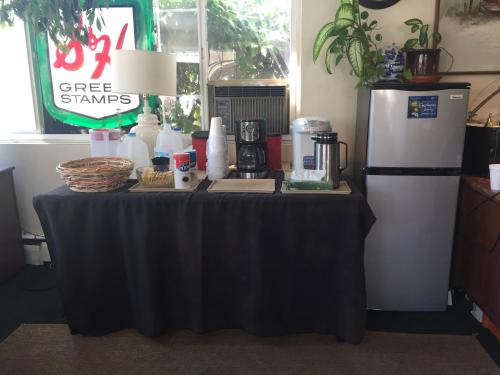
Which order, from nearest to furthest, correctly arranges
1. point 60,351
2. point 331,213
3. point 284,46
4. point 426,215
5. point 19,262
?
point 331,213, point 60,351, point 426,215, point 284,46, point 19,262

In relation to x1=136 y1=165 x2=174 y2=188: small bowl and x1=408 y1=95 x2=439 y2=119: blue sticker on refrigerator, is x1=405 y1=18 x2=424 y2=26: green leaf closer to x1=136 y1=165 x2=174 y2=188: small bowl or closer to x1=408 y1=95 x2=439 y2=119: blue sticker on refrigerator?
x1=408 y1=95 x2=439 y2=119: blue sticker on refrigerator

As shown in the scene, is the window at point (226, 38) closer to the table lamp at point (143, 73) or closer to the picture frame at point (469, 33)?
the table lamp at point (143, 73)

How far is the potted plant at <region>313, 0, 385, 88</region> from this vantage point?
209cm

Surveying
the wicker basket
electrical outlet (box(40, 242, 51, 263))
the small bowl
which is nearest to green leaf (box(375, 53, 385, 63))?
the small bowl

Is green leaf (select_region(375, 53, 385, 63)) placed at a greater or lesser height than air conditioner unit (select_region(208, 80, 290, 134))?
greater

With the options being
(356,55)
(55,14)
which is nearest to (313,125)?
(356,55)

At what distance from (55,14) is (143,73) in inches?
27.5

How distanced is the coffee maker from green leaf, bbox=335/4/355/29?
71 cm

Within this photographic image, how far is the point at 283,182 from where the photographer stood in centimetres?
194

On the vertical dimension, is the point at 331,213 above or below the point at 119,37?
below

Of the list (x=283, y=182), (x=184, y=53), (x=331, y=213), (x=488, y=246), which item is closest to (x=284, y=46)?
(x=184, y=53)

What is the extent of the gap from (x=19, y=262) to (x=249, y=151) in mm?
1853

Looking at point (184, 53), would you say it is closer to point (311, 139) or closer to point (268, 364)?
point (311, 139)

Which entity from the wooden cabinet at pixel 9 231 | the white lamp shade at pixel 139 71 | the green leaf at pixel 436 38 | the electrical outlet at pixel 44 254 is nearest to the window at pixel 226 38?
the white lamp shade at pixel 139 71
